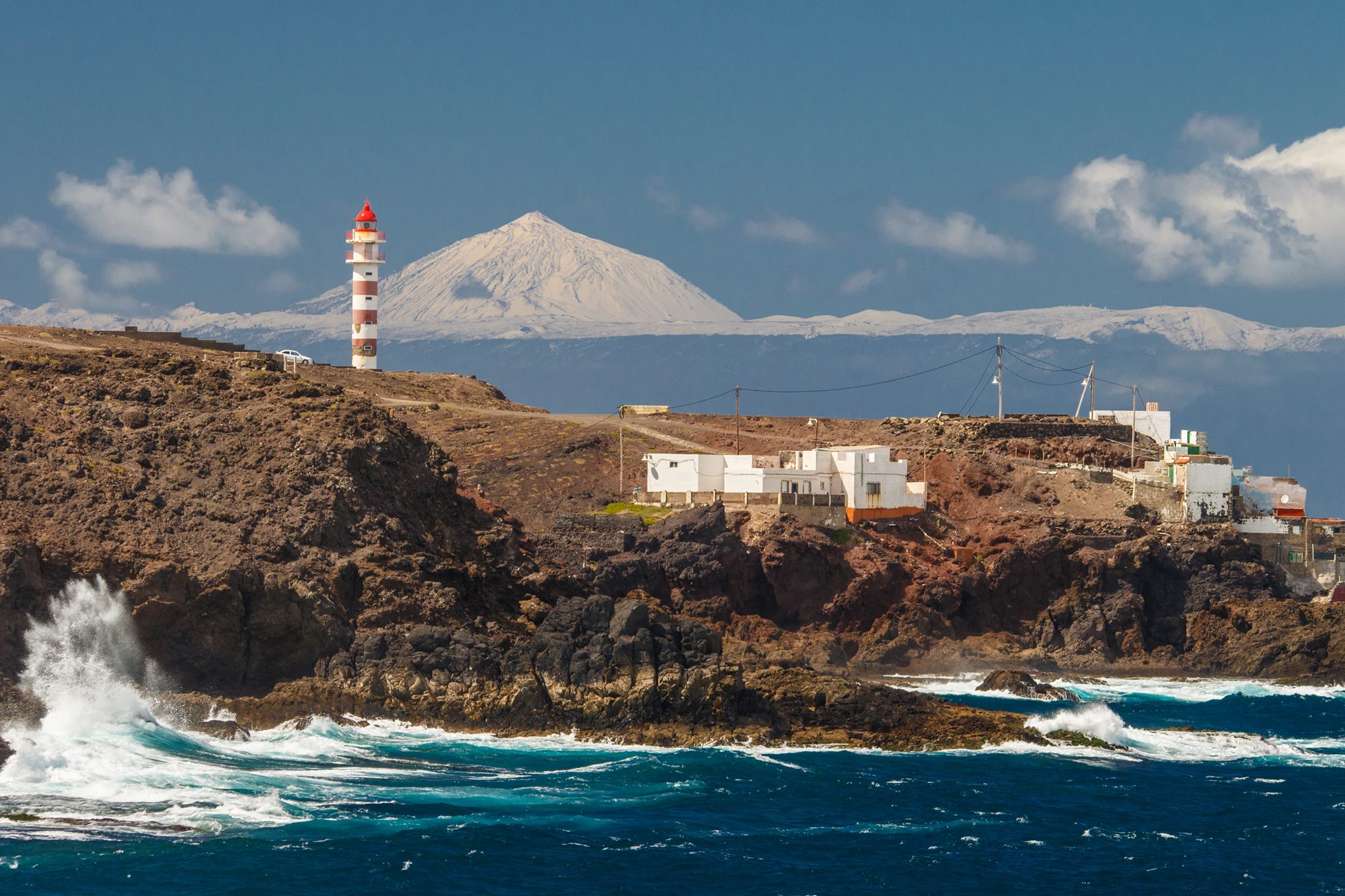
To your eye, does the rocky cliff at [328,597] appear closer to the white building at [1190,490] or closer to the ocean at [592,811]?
the ocean at [592,811]

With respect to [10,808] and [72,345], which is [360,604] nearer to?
[10,808]

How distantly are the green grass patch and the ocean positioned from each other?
2942 cm

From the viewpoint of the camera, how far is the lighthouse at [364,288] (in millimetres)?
130750

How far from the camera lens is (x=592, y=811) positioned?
49500 mm

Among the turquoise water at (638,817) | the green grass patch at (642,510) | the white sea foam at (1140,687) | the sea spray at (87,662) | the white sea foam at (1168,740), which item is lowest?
the turquoise water at (638,817)

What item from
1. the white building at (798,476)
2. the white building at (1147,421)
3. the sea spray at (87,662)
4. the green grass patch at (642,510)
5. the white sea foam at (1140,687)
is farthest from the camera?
the white building at (1147,421)

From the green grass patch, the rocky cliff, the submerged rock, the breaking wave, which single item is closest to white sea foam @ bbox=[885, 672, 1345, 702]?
the submerged rock

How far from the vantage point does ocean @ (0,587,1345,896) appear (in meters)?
43.7

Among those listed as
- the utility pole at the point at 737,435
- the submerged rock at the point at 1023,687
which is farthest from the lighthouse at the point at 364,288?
the submerged rock at the point at 1023,687

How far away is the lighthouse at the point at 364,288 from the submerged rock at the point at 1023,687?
66.0 m

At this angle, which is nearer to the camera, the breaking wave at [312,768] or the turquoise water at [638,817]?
the turquoise water at [638,817]

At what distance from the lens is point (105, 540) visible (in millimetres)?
57812

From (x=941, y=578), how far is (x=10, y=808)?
4912 cm

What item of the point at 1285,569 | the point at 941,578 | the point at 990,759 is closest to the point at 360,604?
the point at 990,759
